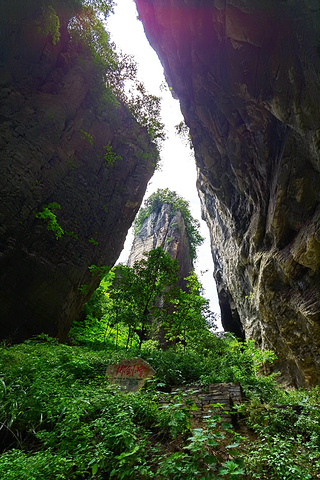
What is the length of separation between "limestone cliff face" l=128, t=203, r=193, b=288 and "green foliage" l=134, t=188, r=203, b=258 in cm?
50

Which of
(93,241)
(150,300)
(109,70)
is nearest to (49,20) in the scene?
(109,70)

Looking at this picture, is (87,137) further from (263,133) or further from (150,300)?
(150,300)

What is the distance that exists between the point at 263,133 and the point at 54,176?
27.5 ft

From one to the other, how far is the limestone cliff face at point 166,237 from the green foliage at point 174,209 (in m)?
0.50

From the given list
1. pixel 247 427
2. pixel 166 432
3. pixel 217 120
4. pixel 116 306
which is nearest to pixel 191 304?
pixel 116 306

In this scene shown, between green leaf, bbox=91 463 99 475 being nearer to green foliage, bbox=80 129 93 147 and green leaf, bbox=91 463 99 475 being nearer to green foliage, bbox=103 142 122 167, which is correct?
green foliage, bbox=80 129 93 147

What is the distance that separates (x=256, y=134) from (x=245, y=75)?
222 cm

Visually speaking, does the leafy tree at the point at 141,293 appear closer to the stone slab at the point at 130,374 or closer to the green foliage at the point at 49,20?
the stone slab at the point at 130,374

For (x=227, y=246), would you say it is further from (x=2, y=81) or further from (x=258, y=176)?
(x=2, y=81)

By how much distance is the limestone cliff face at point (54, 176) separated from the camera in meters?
8.23

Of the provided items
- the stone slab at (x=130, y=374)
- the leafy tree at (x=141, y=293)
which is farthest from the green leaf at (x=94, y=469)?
the leafy tree at (x=141, y=293)

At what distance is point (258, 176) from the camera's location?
1096 cm

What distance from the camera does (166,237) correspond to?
23.9 m

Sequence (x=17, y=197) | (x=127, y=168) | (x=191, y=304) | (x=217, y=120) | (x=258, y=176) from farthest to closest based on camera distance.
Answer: (x=127, y=168), (x=217, y=120), (x=258, y=176), (x=191, y=304), (x=17, y=197)
